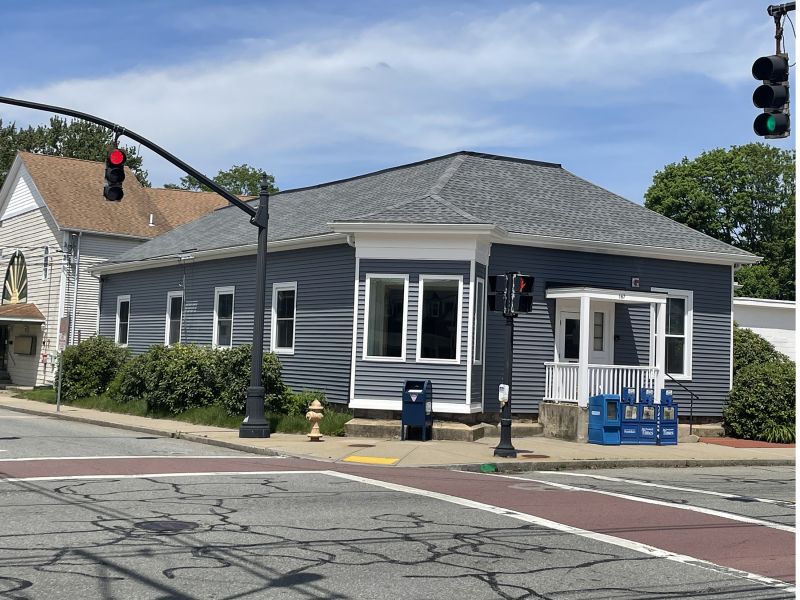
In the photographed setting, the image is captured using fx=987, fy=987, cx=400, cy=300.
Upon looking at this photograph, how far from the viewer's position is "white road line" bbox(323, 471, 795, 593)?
855cm

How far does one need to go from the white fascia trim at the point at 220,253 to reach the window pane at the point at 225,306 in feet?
3.73

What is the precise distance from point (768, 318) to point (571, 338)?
39.0 ft

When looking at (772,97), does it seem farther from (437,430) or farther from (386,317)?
(386,317)

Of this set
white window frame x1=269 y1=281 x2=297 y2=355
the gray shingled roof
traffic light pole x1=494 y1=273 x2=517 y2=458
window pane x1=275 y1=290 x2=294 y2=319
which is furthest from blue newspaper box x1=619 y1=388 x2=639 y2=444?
window pane x1=275 y1=290 x2=294 y2=319

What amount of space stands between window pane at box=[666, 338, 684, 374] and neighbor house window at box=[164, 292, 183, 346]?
580 inches

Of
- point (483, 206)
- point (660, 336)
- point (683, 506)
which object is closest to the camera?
point (683, 506)

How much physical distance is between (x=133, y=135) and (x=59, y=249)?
862 inches

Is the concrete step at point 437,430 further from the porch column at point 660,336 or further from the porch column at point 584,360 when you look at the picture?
the porch column at point 660,336

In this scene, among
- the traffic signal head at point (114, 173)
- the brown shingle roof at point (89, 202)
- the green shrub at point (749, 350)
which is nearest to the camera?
the traffic signal head at point (114, 173)

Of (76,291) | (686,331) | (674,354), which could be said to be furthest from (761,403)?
(76,291)

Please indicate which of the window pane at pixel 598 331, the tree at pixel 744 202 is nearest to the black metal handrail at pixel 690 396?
the window pane at pixel 598 331

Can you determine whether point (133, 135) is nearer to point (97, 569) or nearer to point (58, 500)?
point (58, 500)

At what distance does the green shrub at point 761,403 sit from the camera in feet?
75.6

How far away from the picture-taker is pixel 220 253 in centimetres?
2733
